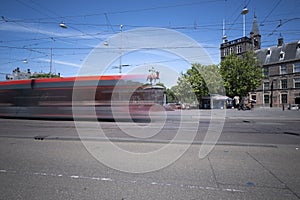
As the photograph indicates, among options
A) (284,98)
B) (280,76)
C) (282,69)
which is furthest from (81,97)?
(282,69)

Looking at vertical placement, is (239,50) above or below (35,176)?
above

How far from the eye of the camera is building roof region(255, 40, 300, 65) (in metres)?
40.9

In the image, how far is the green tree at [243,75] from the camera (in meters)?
33.2

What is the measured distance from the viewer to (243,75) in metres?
33.1

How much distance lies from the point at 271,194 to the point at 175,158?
217cm

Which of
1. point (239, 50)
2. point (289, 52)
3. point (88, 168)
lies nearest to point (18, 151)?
point (88, 168)

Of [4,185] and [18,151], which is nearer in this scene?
[4,185]

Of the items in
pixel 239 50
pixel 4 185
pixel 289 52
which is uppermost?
pixel 239 50

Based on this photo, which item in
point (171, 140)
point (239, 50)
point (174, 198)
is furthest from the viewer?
point (239, 50)

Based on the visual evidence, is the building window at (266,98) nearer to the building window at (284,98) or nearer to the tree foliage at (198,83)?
the building window at (284,98)

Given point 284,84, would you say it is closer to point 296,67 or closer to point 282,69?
point 282,69

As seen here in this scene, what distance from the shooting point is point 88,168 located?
3.87 meters

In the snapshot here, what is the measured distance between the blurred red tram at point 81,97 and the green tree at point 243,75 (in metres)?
26.3

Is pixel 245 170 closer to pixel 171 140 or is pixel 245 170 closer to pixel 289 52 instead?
pixel 171 140
